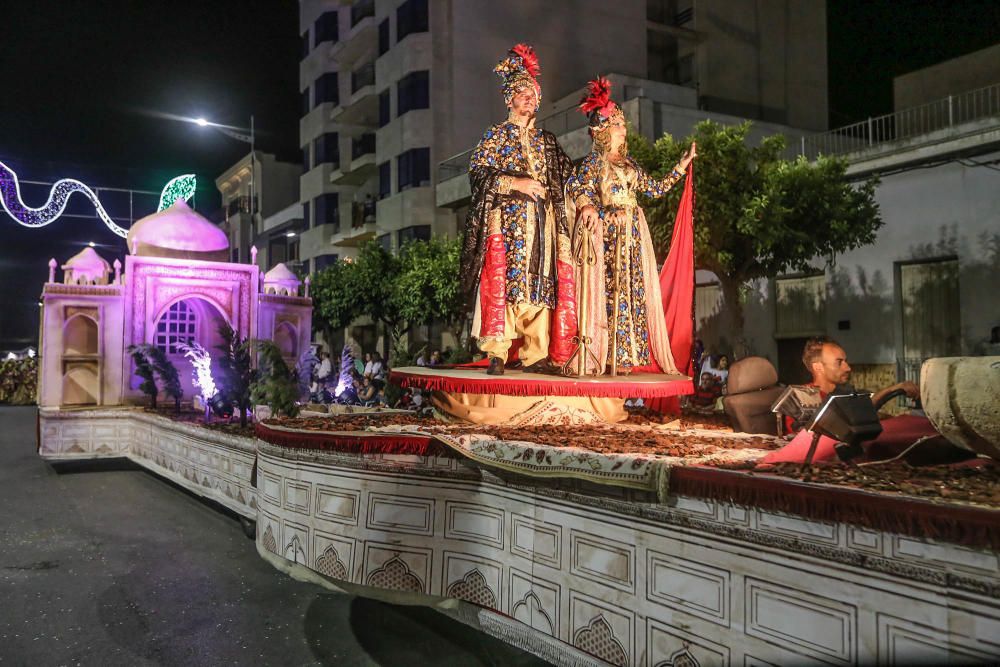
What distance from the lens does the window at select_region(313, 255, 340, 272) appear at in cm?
3544

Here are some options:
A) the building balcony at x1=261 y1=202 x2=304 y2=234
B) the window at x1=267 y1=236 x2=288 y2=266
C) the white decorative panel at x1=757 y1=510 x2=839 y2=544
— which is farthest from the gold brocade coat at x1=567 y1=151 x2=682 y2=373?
the window at x1=267 y1=236 x2=288 y2=266

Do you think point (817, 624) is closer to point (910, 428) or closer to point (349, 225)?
point (910, 428)

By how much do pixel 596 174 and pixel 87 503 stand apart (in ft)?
25.0

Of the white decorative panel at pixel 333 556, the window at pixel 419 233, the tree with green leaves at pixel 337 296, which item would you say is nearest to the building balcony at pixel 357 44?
the window at pixel 419 233

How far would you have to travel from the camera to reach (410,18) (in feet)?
91.4

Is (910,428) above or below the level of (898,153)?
below

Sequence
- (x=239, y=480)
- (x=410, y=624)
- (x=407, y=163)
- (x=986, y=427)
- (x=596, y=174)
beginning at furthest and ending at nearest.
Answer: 1. (x=407, y=163)
2. (x=239, y=480)
3. (x=596, y=174)
4. (x=410, y=624)
5. (x=986, y=427)

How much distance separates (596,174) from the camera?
20.5 feet

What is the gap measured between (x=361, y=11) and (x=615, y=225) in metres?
31.1

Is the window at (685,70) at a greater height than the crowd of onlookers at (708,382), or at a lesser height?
greater

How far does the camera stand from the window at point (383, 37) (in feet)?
98.5

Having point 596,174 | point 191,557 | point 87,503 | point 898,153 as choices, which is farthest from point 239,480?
point 898,153

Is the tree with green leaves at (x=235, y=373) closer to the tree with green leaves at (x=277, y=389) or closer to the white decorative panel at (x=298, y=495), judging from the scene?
the tree with green leaves at (x=277, y=389)

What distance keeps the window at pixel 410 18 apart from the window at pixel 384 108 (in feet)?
7.02
